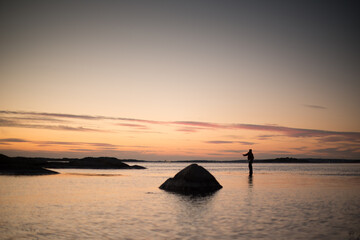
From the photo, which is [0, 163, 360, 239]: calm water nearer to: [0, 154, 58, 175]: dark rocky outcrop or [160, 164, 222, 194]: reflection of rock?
[160, 164, 222, 194]: reflection of rock

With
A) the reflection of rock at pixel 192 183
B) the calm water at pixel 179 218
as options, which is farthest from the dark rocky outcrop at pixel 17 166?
the calm water at pixel 179 218

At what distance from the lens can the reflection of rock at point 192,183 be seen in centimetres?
2230

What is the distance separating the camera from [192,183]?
22.8 meters

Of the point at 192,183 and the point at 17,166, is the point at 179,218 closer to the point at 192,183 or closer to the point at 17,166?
the point at 192,183

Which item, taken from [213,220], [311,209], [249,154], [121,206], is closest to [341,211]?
[311,209]

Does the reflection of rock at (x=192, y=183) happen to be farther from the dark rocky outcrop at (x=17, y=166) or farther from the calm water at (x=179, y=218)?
the dark rocky outcrop at (x=17, y=166)

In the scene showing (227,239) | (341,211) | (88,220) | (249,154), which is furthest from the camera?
(249,154)

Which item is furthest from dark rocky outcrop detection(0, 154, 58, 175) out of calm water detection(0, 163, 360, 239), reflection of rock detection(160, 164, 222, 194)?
calm water detection(0, 163, 360, 239)

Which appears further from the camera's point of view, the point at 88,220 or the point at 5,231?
the point at 88,220

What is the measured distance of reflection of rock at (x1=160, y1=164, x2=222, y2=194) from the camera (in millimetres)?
22297

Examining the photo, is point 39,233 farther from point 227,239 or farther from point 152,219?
point 227,239

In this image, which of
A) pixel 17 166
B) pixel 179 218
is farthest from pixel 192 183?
pixel 17 166

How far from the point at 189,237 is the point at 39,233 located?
14.5ft

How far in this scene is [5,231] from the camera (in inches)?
379
